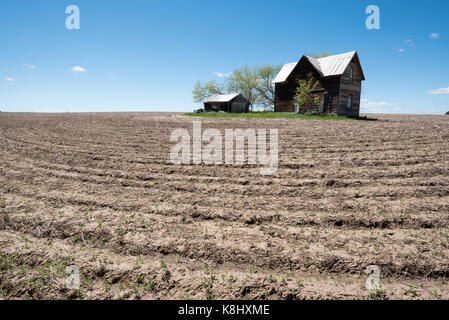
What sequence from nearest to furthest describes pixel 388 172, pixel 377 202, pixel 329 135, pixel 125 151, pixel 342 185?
pixel 377 202, pixel 342 185, pixel 388 172, pixel 125 151, pixel 329 135

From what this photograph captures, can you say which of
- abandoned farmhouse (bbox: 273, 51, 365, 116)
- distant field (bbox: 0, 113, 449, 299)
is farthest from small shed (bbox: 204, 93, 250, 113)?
distant field (bbox: 0, 113, 449, 299)

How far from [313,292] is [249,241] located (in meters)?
1.24

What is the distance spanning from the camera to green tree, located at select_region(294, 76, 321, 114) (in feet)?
89.2

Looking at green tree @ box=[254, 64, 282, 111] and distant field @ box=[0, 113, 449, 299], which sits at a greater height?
green tree @ box=[254, 64, 282, 111]

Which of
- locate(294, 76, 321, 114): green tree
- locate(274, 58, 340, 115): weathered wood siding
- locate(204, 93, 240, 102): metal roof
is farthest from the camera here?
locate(204, 93, 240, 102): metal roof

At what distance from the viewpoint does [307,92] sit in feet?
90.2

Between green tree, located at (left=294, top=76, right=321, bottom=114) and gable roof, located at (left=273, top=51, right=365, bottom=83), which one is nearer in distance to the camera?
gable roof, located at (left=273, top=51, right=365, bottom=83)

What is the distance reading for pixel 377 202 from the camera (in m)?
5.18

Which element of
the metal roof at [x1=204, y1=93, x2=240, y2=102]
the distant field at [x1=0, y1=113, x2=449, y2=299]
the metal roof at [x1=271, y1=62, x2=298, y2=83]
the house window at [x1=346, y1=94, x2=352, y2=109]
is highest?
the metal roof at [x1=271, y1=62, x2=298, y2=83]

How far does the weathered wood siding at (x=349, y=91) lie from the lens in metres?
25.7

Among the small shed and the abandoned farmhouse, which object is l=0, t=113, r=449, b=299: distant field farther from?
the small shed
